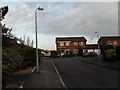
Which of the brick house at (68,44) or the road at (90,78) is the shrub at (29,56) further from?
the brick house at (68,44)

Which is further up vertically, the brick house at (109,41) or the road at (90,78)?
the brick house at (109,41)

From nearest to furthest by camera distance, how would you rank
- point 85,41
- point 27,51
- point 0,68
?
point 0,68 → point 27,51 → point 85,41

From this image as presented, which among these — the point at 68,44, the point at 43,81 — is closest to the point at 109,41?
the point at 68,44

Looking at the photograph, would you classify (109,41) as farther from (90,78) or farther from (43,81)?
(43,81)

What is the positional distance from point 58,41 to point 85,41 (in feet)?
40.0

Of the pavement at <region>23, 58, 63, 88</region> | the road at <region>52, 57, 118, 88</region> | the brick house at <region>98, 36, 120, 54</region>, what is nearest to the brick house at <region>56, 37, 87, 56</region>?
the brick house at <region>98, 36, 120, 54</region>

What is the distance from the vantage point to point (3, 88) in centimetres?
1047

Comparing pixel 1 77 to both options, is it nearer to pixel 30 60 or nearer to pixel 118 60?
pixel 30 60

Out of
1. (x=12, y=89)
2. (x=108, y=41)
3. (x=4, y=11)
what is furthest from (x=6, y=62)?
(x=108, y=41)

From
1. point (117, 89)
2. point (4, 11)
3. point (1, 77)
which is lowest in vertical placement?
point (117, 89)

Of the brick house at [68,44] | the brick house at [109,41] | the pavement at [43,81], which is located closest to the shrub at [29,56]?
the pavement at [43,81]

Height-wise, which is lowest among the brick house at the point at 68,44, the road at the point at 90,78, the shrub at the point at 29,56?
the road at the point at 90,78

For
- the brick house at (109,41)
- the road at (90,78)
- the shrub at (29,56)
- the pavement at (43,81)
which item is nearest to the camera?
the road at (90,78)

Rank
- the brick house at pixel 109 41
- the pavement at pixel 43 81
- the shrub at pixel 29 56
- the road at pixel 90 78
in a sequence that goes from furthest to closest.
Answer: the brick house at pixel 109 41 → the shrub at pixel 29 56 → the pavement at pixel 43 81 → the road at pixel 90 78
